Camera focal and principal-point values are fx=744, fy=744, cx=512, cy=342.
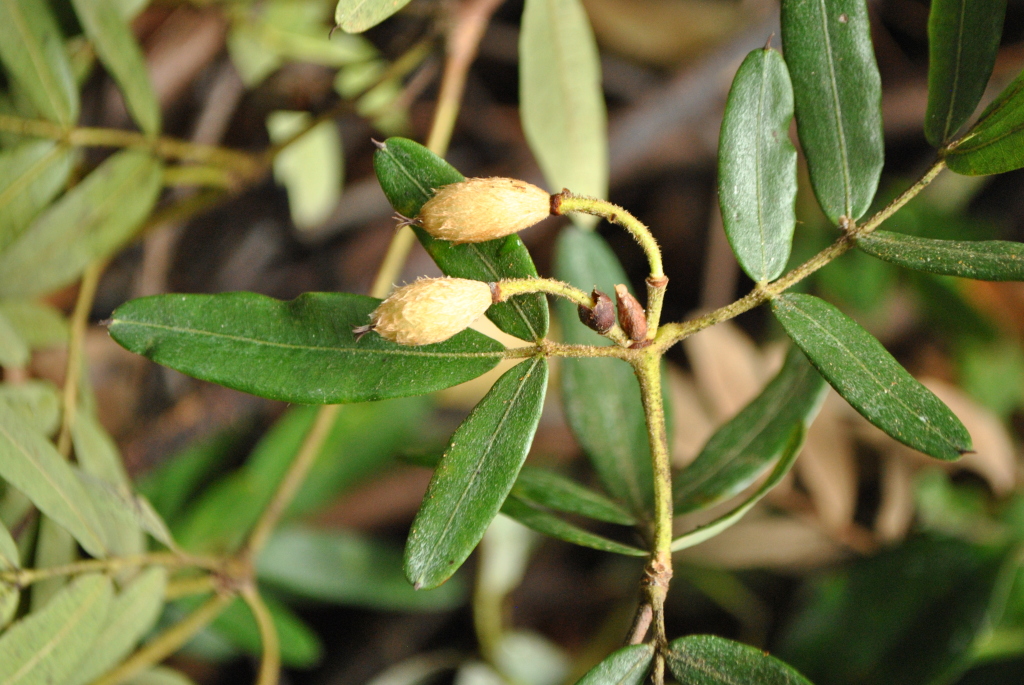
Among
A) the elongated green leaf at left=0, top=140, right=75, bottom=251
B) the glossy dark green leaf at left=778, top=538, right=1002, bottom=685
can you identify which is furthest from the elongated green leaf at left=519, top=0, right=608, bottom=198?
the glossy dark green leaf at left=778, top=538, right=1002, bottom=685

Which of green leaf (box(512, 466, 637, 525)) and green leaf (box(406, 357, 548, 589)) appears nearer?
green leaf (box(406, 357, 548, 589))

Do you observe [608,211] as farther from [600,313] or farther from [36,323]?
[36,323]

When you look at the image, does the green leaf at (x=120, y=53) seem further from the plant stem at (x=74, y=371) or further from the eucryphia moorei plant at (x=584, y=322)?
the eucryphia moorei plant at (x=584, y=322)

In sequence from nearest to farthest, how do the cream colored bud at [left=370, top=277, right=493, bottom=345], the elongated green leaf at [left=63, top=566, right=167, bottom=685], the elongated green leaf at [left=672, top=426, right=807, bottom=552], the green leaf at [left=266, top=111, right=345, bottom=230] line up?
the cream colored bud at [left=370, top=277, right=493, bottom=345] → the elongated green leaf at [left=672, top=426, right=807, bottom=552] → the elongated green leaf at [left=63, top=566, right=167, bottom=685] → the green leaf at [left=266, top=111, right=345, bottom=230]

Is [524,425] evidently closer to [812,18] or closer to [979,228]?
[812,18]

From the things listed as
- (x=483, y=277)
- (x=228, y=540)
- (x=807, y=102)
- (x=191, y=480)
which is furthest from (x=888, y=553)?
(x=191, y=480)

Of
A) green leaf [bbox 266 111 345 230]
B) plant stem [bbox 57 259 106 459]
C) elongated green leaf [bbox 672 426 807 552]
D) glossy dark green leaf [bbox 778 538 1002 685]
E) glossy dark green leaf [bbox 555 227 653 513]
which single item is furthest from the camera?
green leaf [bbox 266 111 345 230]

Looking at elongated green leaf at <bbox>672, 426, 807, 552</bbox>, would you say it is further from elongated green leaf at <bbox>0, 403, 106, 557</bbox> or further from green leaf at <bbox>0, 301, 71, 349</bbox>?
green leaf at <bbox>0, 301, 71, 349</bbox>
